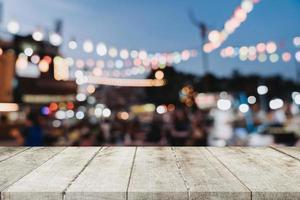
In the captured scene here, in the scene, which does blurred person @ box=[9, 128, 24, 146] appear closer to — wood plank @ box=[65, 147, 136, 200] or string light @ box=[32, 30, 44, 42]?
string light @ box=[32, 30, 44, 42]

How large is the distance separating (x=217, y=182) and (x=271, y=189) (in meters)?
0.16

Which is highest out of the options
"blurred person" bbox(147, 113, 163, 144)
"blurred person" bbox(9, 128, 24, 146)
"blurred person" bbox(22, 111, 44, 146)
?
"blurred person" bbox(22, 111, 44, 146)

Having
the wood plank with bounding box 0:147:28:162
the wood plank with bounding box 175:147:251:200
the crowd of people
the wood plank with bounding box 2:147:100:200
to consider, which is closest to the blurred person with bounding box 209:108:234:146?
the crowd of people

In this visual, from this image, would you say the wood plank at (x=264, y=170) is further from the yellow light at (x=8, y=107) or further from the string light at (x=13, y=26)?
the yellow light at (x=8, y=107)

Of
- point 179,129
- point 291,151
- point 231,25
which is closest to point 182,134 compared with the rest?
point 179,129

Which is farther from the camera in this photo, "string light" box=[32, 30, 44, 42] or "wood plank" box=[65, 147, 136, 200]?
"string light" box=[32, 30, 44, 42]

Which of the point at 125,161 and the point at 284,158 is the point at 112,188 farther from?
the point at 284,158

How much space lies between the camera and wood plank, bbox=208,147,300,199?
3.32 ft

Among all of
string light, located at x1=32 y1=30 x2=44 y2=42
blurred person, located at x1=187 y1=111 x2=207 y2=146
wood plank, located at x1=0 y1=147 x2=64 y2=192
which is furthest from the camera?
string light, located at x1=32 y1=30 x2=44 y2=42

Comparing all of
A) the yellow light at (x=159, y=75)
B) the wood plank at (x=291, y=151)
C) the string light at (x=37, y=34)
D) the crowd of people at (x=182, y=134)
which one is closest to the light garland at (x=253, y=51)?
the crowd of people at (x=182, y=134)

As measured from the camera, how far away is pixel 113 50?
15742 millimetres

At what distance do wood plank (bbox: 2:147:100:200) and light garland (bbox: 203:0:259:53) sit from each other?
8.81m

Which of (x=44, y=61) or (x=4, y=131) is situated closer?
(x=4, y=131)

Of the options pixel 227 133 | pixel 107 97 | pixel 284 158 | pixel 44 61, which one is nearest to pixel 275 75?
pixel 107 97
